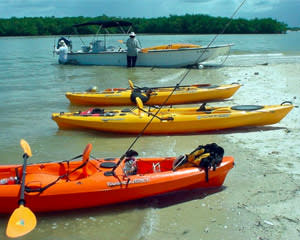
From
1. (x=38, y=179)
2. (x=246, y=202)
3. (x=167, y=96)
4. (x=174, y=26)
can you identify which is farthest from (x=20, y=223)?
(x=174, y=26)

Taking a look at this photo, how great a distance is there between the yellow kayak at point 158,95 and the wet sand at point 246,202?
11.5 feet

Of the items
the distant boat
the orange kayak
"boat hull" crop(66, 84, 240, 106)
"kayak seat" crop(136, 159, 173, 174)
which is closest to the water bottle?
the orange kayak

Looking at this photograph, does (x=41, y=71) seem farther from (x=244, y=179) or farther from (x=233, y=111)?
(x=244, y=179)

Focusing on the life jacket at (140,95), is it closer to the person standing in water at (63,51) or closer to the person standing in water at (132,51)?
the person standing in water at (132,51)

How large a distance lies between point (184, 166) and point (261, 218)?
1360mm

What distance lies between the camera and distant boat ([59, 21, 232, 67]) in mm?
19172

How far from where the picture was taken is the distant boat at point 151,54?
19172 mm

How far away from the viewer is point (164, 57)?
64.6 feet

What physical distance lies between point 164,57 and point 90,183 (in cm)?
1553

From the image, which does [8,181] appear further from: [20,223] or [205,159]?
[205,159]

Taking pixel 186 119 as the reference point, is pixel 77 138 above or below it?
below

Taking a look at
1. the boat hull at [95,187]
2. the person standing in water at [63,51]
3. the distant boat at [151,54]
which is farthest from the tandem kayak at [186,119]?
the person standing in water at [63,51]

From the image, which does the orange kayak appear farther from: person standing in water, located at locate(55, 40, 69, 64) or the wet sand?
person standing in water, located at locate(55, 40, 69, 64)

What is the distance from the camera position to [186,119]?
8094 millimetres
